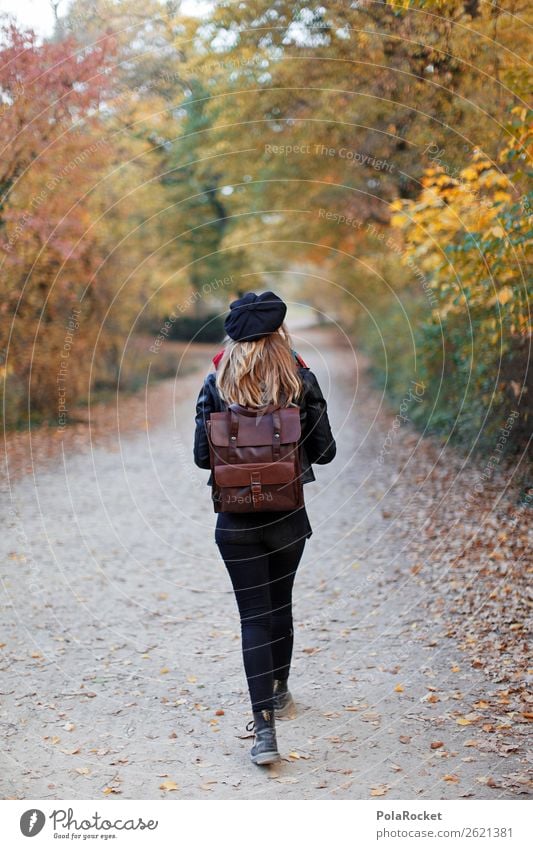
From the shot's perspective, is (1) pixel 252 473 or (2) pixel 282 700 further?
(2) pixel 282 700

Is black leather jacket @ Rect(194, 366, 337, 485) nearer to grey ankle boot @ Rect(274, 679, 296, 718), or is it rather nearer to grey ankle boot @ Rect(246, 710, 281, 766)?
grey ankle boot @ Rect(246, 710, 281, 766)

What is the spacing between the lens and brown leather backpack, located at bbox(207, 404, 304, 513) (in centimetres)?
379

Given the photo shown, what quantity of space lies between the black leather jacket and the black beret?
0.23 meters

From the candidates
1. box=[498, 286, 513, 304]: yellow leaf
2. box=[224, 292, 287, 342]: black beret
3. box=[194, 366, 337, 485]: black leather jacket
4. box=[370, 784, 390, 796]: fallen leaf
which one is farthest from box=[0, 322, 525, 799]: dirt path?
box=[498, 286, 513, 304]: yellow leaf

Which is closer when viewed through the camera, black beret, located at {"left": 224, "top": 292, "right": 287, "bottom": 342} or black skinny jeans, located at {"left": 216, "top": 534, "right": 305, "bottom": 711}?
black beret, located at {"left": 224, "top": 292, "right": 287, "bottom": 342}

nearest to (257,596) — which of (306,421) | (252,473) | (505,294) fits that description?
(252,473)

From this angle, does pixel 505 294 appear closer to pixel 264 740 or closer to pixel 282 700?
pixel 282 700

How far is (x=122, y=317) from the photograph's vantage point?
55.3 ft

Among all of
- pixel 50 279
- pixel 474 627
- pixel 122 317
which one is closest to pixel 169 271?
pixel 122 317

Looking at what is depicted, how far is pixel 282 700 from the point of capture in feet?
14.7

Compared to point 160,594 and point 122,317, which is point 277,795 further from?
point 122,317

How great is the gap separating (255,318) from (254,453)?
1.94ft

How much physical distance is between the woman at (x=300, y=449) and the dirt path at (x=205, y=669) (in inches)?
17.6
